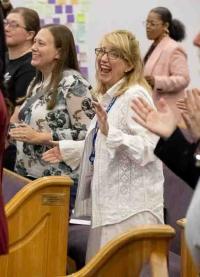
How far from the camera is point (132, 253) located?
8.91 feet

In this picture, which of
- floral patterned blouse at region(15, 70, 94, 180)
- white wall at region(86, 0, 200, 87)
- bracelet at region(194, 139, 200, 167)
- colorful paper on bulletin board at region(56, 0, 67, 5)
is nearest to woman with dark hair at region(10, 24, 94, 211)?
floral patterned blouse at region(15, 70, 94, 180)

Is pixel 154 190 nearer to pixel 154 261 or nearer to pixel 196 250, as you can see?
pixel 154 261

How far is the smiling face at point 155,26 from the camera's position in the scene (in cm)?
604

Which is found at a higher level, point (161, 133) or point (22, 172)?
Answer: point (161, 133)

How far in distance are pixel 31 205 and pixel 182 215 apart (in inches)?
35.7

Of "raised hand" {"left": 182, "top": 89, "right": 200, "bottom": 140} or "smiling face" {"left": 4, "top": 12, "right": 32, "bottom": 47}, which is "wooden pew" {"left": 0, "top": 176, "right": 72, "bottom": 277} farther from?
"smiling face" {"left": 4, "top": 12, "right": 32, "bottom": 47}

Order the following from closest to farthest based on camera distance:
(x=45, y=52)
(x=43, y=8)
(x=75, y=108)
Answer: (x=75, y=108) → (x=45, y=52) → (x=43, y=8)

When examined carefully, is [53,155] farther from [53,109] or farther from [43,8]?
[43,8]

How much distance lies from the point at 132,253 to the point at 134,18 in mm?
4405

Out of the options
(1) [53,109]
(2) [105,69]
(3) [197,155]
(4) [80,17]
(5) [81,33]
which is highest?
(3) [197,155]

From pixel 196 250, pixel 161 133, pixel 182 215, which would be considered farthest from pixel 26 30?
pixel 196 250

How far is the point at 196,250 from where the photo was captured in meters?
1.82

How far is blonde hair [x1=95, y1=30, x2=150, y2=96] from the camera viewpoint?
11.7 ft

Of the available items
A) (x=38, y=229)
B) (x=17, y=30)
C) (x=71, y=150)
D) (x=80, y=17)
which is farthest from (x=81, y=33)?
(x=38, y=229)
